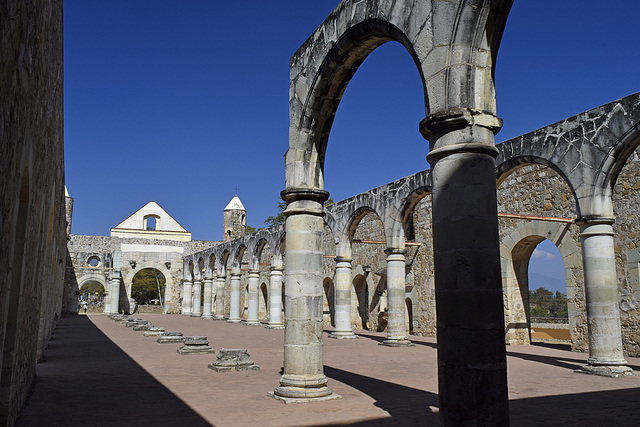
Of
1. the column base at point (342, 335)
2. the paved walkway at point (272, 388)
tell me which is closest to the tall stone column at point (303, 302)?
the paved walkway at point (272, 388)

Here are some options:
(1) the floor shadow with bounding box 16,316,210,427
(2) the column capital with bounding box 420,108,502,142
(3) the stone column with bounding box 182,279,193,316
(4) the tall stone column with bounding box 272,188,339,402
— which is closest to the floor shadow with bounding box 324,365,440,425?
(4) the tall stone column with bounding box 272,188,339,402

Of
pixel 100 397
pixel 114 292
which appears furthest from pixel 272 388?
pixel 114 292

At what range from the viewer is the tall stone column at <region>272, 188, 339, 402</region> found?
236 inches

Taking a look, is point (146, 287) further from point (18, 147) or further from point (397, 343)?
point (18, 147)

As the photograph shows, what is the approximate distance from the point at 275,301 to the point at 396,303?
844 cm

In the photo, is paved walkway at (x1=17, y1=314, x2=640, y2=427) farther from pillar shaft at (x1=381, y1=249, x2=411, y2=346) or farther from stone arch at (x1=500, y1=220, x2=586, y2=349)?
stone arch at (x1=500, y1=220, x2=586, y2=349)

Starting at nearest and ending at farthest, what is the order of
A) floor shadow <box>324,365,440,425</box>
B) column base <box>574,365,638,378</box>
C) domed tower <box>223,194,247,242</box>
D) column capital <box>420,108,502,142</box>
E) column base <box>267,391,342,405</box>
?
column capital <box>420,108,502,142</box> → floor shadow <box>324,365,440,425</box> → column base <box>267,391,342,405</box> → column base <box>574,365,638,378</box> → domed tower <box>223,194,247,242</box>

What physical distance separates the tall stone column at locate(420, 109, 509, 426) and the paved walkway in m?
1.66

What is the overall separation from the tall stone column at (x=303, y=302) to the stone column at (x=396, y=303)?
24.8 feet

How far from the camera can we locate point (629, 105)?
8.72m

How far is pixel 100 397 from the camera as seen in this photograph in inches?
251

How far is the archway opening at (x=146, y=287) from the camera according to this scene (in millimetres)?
52594

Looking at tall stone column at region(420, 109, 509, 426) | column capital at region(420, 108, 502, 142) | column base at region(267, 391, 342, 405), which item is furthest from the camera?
Answer: column base at region(267, 391, 342, 405)

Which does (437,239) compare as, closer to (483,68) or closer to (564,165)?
(483,68)
